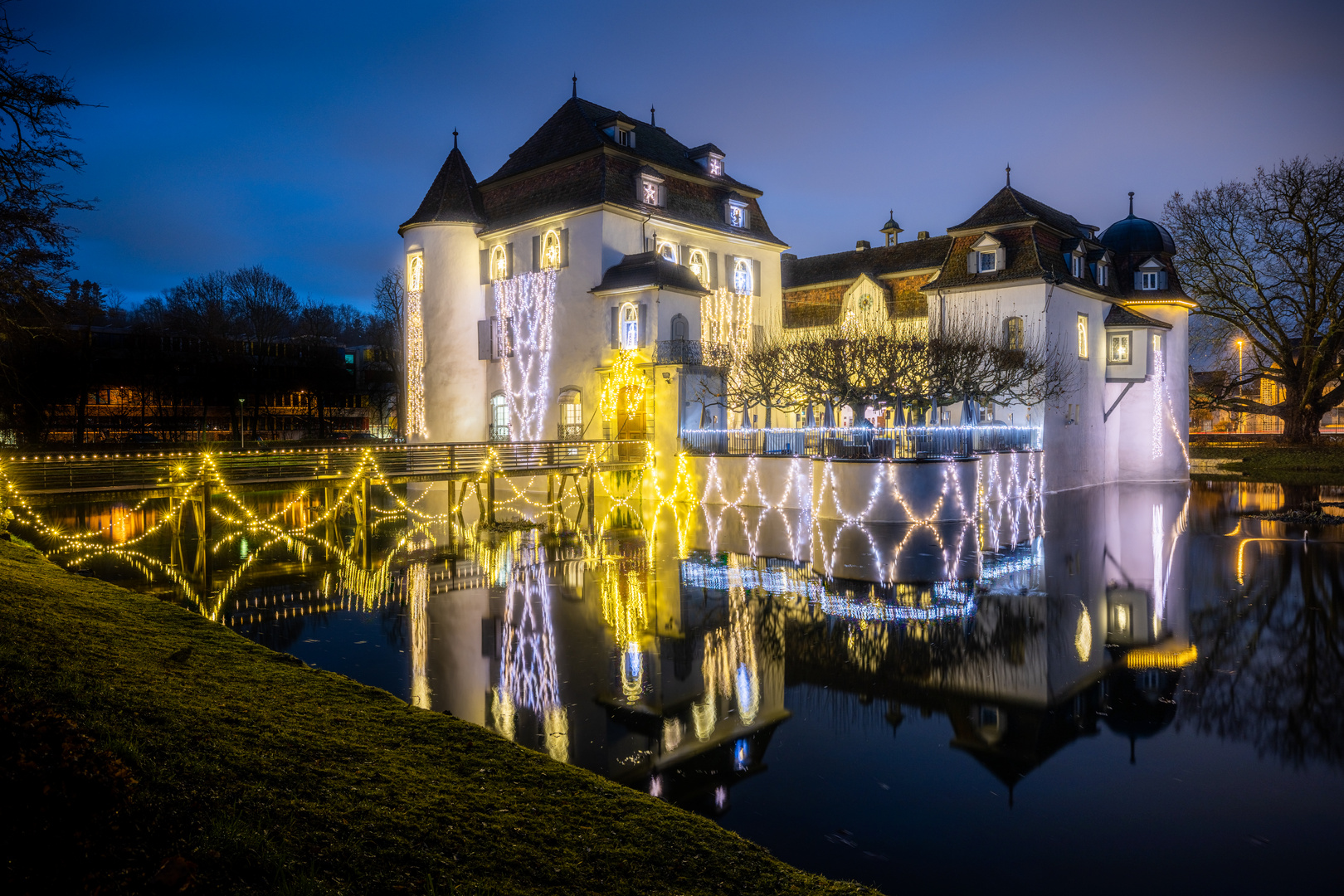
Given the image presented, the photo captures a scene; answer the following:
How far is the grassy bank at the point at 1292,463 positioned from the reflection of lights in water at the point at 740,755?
115 feet

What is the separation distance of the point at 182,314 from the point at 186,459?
45.9 metres

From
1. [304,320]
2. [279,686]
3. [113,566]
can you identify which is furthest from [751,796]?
[304,320]

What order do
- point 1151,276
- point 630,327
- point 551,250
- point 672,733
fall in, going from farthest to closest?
point 1151,276 → point 551,250 → point 630,327 → point 672,733

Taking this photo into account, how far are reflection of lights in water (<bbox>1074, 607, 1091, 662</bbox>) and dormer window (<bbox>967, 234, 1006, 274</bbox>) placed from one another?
21073 millimetres

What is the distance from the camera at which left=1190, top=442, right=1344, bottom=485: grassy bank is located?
34.8 m

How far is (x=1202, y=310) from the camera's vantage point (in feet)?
125

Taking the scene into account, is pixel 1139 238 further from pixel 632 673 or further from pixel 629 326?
pixel 632 673

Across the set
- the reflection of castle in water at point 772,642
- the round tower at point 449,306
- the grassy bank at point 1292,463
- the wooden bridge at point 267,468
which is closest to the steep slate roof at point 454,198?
the round tower at point 449,306

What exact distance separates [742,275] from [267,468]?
65.5 ft

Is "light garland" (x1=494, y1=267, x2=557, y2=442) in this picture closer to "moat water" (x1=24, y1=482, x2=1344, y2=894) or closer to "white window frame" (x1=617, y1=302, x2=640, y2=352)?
"white window frame" (x1=617, y1=302, x2=640, y2=352)

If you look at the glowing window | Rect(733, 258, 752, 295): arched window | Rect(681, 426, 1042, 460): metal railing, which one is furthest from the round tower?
the glowing window

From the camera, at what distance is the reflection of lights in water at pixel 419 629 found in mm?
8266

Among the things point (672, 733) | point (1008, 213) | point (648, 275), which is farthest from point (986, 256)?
point (672, 733)

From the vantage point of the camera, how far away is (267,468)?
63.0 ft
